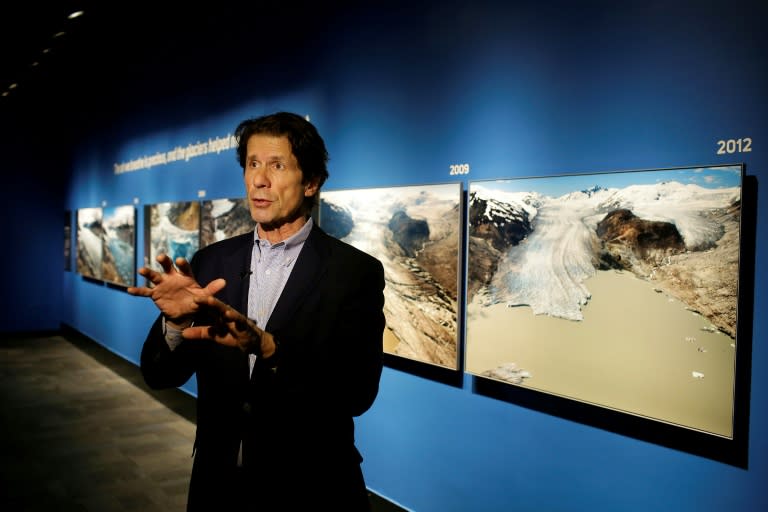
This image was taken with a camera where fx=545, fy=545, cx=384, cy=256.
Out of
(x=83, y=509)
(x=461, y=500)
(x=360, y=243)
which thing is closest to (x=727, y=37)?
(x=360, y=243)

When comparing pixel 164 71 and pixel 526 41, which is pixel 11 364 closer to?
pixel 164 71

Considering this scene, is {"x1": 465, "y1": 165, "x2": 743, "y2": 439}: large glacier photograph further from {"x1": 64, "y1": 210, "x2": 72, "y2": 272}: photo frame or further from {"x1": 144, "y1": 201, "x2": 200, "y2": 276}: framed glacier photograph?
{"x1": 64, "y1": 210, "x2": 72, "y2": 272}: photo frame

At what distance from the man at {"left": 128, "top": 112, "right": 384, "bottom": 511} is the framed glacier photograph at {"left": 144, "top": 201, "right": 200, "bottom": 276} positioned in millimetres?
4237

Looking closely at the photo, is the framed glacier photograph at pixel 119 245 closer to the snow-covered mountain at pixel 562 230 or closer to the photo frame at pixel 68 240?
the photo frame at pixel 68 240

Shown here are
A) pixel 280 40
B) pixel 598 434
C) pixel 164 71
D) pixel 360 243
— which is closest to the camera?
pixel 598 434

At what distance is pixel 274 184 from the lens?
1.93 meters

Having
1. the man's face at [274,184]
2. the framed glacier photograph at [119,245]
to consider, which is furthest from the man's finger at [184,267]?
the framed glacier photograph at [119,245]

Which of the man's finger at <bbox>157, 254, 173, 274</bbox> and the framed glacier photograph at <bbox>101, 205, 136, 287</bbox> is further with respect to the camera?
the framed glacier photograph at <bbox>101, 205, 136, 287</bbox>

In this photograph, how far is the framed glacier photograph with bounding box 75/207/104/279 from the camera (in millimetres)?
8742

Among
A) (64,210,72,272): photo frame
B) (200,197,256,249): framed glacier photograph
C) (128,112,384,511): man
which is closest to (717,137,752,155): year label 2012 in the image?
(128,112,384,511): man

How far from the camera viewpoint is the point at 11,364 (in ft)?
26.6

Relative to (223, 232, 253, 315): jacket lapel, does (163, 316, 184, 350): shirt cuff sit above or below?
below

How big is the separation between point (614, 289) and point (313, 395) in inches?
57.8

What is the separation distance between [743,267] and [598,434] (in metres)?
0.99
